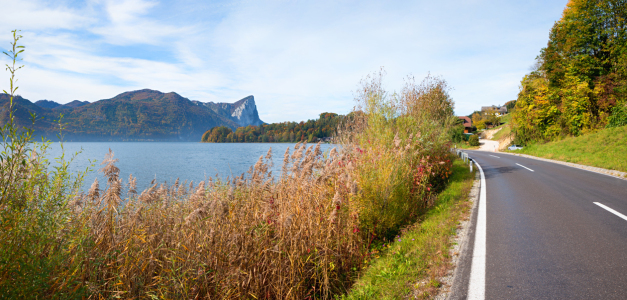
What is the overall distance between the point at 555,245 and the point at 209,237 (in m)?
5.27

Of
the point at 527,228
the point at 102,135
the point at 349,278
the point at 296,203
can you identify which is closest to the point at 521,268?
the point at 527,228

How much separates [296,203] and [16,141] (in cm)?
335

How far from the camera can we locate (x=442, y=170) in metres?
10.8

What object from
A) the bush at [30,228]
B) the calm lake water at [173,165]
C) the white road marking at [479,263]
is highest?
the bush at [30,228]

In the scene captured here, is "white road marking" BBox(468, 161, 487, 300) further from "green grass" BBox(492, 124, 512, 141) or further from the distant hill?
the distant hill

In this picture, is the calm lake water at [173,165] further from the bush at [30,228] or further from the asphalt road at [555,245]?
the asphalt road at [555,245]

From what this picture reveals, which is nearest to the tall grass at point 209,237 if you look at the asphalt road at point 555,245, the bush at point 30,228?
the bush at point 30,228

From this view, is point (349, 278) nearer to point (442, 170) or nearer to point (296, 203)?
point (296, 203)

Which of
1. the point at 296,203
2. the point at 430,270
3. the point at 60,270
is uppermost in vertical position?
the point at 296,203

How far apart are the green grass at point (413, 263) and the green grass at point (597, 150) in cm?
1187

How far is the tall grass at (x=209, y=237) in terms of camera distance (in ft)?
8.93

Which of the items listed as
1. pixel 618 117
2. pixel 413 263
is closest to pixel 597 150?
pixel 618 117

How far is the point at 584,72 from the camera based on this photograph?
22531 millimetres

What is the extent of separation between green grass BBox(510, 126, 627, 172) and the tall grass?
13764 millimetres
